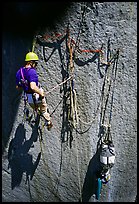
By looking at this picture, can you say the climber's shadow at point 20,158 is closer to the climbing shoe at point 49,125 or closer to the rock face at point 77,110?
the rock face at point 77,110

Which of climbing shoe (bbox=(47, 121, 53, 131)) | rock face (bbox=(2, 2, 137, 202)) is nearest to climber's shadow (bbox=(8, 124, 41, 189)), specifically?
rock face (bbox=(2, 2, 137, 202))

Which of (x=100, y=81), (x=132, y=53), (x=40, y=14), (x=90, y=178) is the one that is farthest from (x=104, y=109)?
(x=40, y=14)

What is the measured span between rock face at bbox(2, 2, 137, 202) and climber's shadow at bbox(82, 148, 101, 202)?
0.05 ft

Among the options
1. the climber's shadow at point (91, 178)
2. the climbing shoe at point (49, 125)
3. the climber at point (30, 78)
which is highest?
the climber at point (30, 78)

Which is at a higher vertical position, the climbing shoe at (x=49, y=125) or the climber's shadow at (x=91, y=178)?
the climbing shoe at (x=49, y=125)

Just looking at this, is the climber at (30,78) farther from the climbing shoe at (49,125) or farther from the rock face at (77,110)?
the climbing shoe at (49,125)

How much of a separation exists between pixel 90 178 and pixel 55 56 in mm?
2001

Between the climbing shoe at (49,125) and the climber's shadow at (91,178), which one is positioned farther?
the climber's shadow at (91,178)

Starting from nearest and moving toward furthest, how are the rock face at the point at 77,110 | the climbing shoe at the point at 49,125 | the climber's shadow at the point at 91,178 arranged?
the rock face at the point at 77,110, the climbing shoe at the point at 49,125, the climber's shadow at the point at 91,178

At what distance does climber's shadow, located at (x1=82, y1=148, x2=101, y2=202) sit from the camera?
381 cm

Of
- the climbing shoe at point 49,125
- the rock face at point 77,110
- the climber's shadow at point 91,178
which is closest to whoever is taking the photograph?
the rock face at point 77,110

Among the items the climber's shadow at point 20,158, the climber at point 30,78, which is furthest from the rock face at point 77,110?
the climber at point 30,78

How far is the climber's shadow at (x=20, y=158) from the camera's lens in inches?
152

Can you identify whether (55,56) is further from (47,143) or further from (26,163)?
(26,163)
